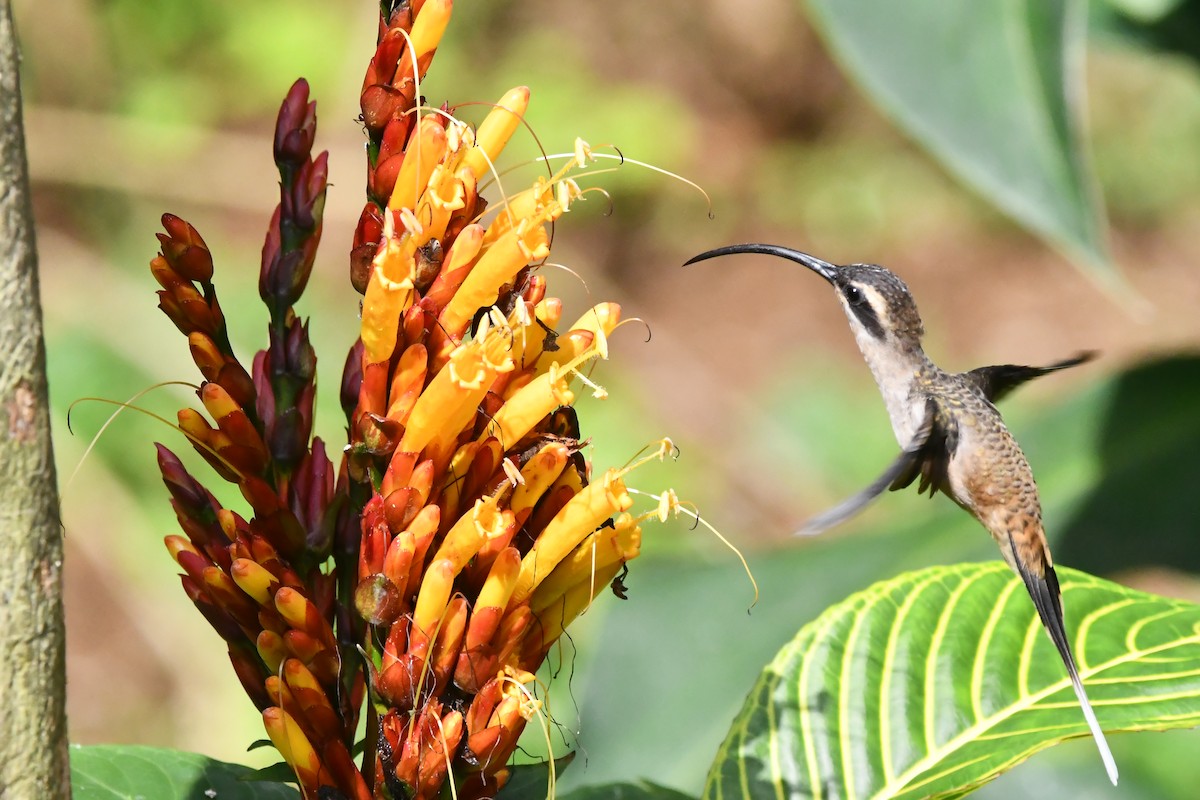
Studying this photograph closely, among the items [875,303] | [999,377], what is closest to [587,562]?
[875,303]

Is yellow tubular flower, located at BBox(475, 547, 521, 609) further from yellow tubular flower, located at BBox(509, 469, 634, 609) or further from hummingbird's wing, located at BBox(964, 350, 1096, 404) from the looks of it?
hummingbird's wing, located at BBox(964, 350, 1096, 404)

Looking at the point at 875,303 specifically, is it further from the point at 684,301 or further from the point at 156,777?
the point at 684,301

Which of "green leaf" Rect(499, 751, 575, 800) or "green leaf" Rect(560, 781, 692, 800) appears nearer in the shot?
"green leaf" Rect(499, 751, 575, 800)

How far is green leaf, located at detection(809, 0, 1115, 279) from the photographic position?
6.85 ft

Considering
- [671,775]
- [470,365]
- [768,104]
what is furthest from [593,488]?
[768,104]

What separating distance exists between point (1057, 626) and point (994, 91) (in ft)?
3.50

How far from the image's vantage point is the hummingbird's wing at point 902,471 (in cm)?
131

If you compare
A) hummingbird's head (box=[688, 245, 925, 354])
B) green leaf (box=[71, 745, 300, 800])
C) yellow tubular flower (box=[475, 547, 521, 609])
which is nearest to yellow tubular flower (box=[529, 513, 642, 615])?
yellow tubular flower (box=[475, 547, 521, 609])

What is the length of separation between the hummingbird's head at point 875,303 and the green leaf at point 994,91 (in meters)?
0.29

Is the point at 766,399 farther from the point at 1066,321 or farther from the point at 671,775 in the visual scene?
the point at 671,775

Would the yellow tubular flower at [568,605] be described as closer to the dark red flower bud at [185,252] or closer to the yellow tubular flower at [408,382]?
the yellow tubular flower at [408,382]

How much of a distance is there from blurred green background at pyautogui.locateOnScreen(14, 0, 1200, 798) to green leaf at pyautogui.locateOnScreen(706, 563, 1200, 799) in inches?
45.2

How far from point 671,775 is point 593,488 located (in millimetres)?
1548

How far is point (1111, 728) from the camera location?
137 cm
